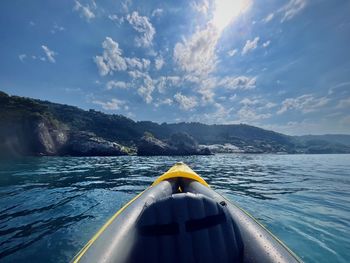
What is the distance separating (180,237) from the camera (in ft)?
8.80

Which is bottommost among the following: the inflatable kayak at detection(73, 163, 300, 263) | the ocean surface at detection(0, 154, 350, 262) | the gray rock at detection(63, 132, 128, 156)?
the ocean surface at detection(0, 154, 350, 262)

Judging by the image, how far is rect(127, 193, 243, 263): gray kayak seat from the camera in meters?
2.66

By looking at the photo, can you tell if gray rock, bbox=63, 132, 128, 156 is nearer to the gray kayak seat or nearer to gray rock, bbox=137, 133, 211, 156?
gray rock, bbox=137, 133, 211, 156

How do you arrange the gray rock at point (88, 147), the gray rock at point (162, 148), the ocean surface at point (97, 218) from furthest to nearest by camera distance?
the gray rock at point (162, 148) < the gray rock at point (88, 147) < the ocean surface at point (97, 218)

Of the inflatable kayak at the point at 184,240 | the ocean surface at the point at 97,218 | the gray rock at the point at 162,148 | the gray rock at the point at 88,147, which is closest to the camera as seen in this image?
the inflatable kayak at the point at 184,240

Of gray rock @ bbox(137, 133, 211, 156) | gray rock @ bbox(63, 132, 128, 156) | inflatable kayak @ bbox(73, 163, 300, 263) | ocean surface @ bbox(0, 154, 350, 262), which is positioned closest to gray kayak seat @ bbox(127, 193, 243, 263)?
inflatable kayak @ bbox(73, 163, 300, 263)

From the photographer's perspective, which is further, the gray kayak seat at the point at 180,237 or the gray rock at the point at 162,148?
the gray rock at the point at 162,148

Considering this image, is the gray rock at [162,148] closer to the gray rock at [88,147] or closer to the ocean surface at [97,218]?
the gray rock at [88,147]

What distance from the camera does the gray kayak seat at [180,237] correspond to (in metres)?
2.66

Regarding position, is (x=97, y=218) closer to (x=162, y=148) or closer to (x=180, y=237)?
(x=180, y=237)

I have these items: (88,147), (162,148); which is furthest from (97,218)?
(162,148)

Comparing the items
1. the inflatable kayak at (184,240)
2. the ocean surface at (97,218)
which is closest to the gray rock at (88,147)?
the ocean surface at (97,218)

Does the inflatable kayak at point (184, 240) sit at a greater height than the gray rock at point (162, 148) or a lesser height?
lesser

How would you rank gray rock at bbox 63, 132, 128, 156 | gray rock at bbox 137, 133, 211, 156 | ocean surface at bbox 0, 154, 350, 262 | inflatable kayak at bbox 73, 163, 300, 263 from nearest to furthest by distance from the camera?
inflatable kayak at bbox 73, 163, 300, 263
ocean surface at bbox 0, 154, 350, 262
gray rock at bbox 63, 132, 128, 156
gray rock at bbox 137, 133, 211, 156
